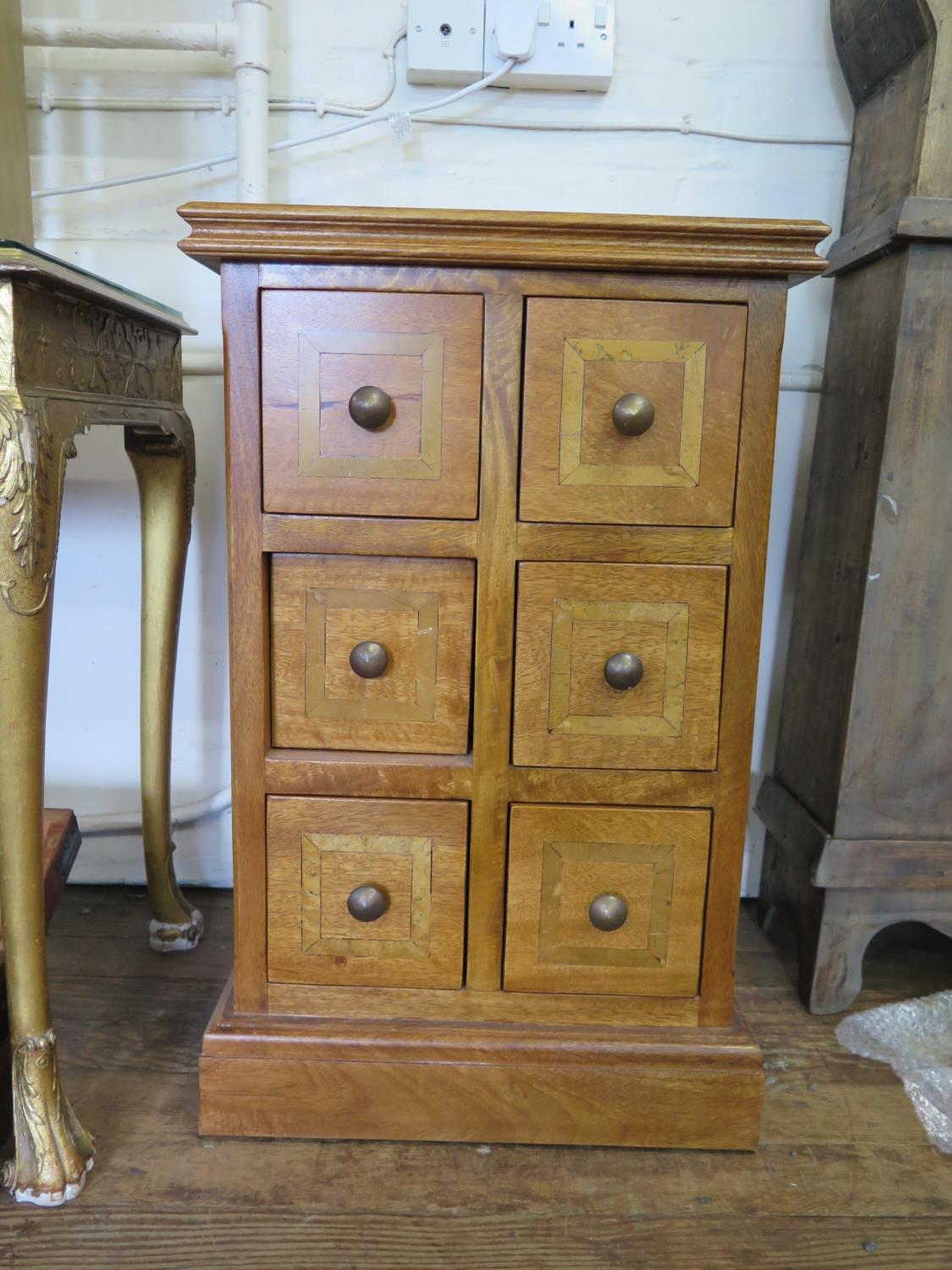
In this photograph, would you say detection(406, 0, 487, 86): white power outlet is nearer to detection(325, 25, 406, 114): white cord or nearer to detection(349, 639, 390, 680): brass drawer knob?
detection(325, 25, 406, 114): white cord

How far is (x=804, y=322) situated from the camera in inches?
55.9

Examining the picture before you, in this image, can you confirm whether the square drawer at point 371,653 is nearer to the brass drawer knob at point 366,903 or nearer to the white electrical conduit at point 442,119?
the brass drawer knob at point 366,903

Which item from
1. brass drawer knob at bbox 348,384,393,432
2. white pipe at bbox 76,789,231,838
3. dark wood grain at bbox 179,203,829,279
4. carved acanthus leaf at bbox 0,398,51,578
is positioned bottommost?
white pipe at bbox 76,789,231,838

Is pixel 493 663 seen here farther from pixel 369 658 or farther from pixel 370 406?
pixel 370 406

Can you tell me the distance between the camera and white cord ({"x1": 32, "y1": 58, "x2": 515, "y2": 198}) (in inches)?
51.9

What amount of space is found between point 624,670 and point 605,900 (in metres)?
0.26

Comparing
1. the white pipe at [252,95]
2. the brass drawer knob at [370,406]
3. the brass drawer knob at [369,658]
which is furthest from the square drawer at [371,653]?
the white pipe at [252,95]

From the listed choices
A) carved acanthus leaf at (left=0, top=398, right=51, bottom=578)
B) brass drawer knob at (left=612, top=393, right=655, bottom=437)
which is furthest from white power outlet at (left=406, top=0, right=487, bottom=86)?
carved acanthus leaf at (left=0, top=398, right=51, bottom=578)

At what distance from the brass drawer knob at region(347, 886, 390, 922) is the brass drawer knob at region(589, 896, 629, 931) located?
0.23m

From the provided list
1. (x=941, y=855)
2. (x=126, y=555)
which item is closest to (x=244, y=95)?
(x=126, y=555)

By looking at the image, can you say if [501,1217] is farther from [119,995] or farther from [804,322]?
[804,322]

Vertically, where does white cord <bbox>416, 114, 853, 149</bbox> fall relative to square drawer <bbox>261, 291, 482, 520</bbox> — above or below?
above

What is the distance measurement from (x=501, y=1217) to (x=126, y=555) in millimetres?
Result: 1090

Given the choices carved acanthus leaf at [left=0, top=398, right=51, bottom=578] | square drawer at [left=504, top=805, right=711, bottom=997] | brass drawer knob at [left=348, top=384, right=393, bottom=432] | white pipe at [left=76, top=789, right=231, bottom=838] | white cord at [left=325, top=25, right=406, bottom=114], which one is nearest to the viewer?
carved acanthus leaf at [left=0, top=398, right=51, bottom=578]
